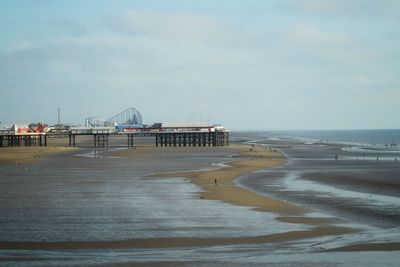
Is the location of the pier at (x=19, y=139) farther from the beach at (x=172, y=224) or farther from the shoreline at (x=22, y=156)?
the beach at (x=172, y=224)

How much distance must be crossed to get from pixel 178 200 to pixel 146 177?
40.9 feet

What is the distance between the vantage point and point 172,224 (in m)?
18.9

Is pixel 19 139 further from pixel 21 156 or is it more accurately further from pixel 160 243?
pixel 160 243

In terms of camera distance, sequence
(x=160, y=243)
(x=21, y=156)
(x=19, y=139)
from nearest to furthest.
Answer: (x=160, y=243), (x=21, y=156), (x=19, y=139)

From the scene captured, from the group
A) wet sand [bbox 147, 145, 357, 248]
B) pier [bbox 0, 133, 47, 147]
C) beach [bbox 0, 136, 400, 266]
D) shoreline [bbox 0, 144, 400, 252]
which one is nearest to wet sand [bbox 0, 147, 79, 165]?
wet sand [bbox 147, 145, 357, 248]

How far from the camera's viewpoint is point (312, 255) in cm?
1431

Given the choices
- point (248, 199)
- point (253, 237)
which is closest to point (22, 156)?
point (248, 199)

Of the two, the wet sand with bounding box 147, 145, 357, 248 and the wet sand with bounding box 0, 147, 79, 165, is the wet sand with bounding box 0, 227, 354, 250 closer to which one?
the wet sand with bounding box 147, 145, 357, 248

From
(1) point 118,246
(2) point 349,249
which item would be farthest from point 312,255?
(1) point 118,246

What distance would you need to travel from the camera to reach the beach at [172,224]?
14.8 metres

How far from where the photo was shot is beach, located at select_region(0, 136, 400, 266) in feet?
48.5

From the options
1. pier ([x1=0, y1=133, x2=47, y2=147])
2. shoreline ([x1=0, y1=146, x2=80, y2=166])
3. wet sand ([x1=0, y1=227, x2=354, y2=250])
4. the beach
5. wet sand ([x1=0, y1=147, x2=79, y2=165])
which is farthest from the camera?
pier ([x1=0, y1=133, x2=47, y2=147])

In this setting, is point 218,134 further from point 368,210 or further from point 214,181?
point 368,210

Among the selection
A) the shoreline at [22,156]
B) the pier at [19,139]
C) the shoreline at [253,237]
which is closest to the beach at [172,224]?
the shoreline at [253,237]
